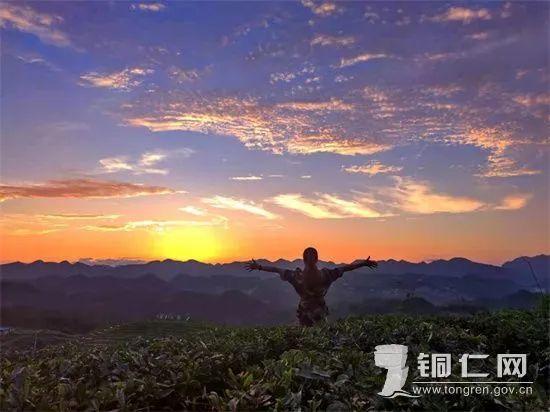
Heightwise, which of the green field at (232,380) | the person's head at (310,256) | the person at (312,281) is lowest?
the green field at (232,380)

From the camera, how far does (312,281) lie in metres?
13.4

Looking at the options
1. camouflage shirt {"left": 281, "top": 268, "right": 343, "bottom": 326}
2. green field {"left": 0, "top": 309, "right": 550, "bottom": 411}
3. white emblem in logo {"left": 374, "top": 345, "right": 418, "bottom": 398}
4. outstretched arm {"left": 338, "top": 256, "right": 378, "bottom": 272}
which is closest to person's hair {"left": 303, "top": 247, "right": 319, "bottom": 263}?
camouflage shirt {"left": 281, "top": 268, "right": 343, "bottom": 326}

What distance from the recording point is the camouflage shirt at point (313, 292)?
13367 mm

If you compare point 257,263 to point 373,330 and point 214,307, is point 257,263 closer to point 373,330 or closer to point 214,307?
point 373,330

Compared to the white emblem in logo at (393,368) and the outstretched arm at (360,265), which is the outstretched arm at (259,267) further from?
the white emblem in logo at (393,368)

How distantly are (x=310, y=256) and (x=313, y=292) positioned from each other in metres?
0.90

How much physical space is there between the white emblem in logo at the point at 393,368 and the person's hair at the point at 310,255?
8060 millimetres

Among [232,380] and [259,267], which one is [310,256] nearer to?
[259,267]

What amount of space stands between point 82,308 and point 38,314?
17.4ft

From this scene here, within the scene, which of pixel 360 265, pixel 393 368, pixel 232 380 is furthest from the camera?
pixel 360 265

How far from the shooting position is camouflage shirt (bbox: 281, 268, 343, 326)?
43.9ft

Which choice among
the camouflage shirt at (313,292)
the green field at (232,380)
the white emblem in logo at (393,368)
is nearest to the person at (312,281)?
the camouflage shirt at (313,292)

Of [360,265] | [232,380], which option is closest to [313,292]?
[360,265]

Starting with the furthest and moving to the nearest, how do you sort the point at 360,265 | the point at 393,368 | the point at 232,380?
the point at 360,265 → the point at 393,368 → the point at 232,380
